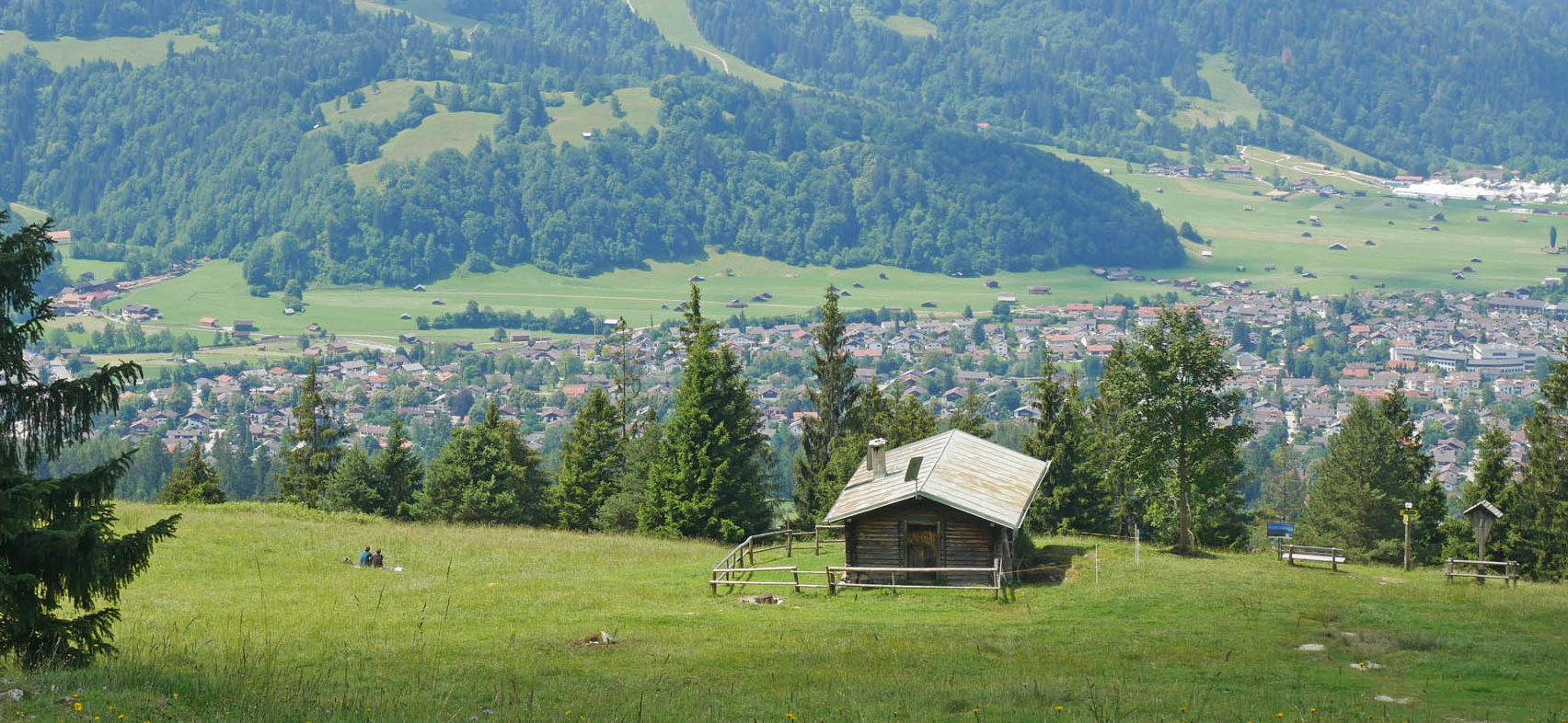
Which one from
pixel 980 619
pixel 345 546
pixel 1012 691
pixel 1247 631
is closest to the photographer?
pixel 1012 691

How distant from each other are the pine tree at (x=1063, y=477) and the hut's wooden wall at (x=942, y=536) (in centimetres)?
2072

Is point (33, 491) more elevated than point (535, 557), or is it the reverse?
point (33, 491)

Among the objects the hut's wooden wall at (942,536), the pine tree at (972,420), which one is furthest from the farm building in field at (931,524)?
the pine tree at (972,420)

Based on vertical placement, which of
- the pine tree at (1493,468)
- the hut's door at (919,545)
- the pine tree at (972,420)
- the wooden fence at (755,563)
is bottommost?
the wooden fence at (755,563)

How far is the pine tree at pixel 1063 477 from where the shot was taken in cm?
6212

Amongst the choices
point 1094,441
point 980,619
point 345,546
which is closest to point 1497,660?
point 980,619

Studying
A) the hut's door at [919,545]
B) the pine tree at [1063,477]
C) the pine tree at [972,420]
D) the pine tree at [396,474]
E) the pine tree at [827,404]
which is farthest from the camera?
the pine tree at [827,404]

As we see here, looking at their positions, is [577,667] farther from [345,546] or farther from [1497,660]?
[345,546]

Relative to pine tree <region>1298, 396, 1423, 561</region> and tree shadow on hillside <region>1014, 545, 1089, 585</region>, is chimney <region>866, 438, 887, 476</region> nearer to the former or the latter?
tree shadow on hillside <region>1014, 545, 1089, 585</region>

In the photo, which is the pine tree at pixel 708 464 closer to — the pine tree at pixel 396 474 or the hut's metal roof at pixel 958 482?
the hut's metal roof at pixel 958 482

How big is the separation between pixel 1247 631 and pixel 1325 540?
37509 mm

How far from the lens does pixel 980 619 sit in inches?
1350

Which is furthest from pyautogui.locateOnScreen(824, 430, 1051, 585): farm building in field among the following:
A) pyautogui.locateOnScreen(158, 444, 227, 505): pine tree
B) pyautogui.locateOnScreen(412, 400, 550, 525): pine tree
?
pyautogui.locateOnScreen(158, 444, 227, 505): pine tree

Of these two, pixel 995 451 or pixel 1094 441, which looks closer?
pixel 995 451
